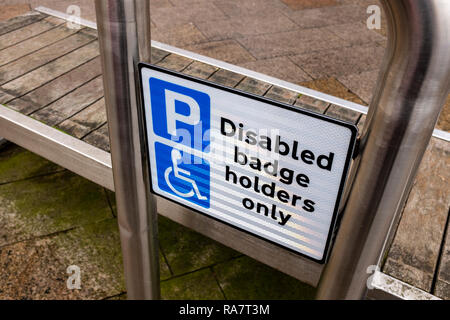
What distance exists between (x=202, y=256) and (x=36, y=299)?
3.06ft

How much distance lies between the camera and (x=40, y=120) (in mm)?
2348

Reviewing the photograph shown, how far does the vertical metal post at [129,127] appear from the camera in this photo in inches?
35.8

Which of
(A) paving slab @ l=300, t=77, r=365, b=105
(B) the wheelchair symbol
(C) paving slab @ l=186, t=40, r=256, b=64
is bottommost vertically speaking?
(A) paving slab @ l=300, t=77, r=365, b=105

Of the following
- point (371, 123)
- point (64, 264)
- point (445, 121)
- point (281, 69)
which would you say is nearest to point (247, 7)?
point (281, 69)

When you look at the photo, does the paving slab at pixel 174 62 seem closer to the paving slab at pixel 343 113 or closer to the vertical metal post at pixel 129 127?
the paving slab at pixel 343 113

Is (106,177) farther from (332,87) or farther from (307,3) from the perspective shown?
(307,3)

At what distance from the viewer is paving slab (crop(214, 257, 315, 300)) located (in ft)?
7.46

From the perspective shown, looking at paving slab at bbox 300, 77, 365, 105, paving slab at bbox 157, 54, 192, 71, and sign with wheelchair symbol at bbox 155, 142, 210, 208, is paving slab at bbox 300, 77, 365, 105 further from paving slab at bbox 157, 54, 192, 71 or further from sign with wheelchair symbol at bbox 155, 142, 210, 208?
sign with wheelchair symbol at bbox 155, 142, 210, 208

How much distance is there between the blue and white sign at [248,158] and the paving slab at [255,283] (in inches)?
51.4

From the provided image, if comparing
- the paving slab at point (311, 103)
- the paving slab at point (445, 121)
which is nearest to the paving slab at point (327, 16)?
the paving slab at point (445, 121)

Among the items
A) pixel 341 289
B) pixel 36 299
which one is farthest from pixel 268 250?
pixel 36 299

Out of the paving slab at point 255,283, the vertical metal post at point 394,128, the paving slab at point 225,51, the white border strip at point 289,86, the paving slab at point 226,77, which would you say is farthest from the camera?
the paving slab at point 225,51

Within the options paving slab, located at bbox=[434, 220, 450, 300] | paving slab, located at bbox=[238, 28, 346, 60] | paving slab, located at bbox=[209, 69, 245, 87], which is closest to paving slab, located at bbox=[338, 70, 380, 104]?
paving slab, located at bbox=[238, 28, 346, 60]

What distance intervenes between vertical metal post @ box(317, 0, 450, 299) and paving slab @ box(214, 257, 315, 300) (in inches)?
55.5
